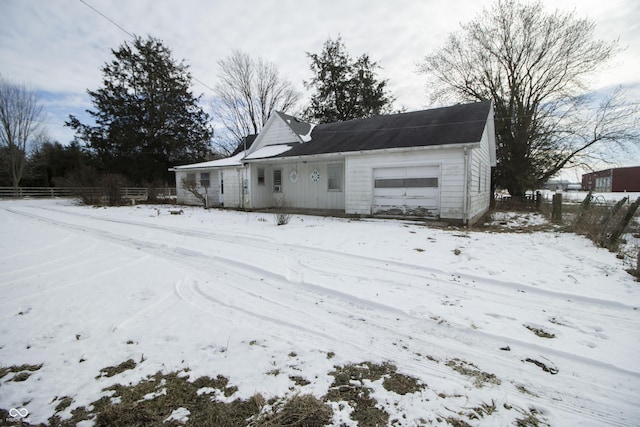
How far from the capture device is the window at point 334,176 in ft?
44.0

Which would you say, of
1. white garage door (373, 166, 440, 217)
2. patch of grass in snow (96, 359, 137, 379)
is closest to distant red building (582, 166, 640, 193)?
white garage door (373, 166, 440, 217)

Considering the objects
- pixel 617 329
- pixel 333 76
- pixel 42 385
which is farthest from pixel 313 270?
pixel 333 76

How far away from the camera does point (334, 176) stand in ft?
44.5

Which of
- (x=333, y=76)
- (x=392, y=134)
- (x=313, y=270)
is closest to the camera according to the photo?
(x=313, y=270)

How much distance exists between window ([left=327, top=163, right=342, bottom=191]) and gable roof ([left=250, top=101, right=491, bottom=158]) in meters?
1.05

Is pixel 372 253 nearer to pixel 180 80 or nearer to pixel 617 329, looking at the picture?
pixel 617 329

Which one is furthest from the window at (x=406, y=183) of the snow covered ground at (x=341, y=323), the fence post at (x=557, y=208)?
the fence post at (x=557, y=208)

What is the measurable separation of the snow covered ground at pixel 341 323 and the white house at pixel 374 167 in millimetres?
4242

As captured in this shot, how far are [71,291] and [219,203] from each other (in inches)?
533

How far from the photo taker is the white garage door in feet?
33.3

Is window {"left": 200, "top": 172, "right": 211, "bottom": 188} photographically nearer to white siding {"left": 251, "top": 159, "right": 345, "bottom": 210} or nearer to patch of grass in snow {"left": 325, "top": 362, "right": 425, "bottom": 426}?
white siding {"left": 251, "top": 159, "right": 345, "bottom": 210}

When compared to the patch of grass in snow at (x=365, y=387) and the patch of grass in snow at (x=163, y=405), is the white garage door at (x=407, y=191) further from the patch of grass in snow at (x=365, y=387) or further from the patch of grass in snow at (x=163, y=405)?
the patch of grass in snow at (x=163, y=405)

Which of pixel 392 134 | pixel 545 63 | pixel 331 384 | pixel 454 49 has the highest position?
pixel 454 49

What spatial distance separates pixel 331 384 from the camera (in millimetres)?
2207
